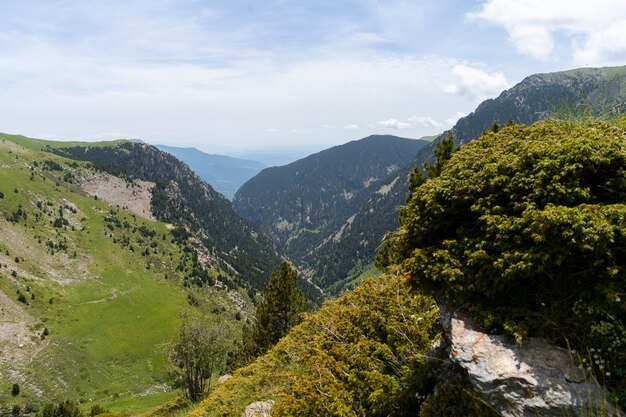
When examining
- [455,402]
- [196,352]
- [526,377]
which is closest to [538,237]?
[526,377]

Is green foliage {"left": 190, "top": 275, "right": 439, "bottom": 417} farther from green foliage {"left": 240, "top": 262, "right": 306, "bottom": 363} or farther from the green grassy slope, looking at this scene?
the green grassy slope

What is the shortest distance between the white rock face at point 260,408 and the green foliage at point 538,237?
878cm

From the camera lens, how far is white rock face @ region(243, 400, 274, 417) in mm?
13865

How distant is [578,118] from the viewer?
34.2ft

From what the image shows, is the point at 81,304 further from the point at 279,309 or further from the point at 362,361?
the point at 362,361

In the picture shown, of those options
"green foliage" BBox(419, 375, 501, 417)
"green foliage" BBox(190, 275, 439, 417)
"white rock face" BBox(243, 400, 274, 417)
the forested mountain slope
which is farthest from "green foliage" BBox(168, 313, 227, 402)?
"green foliage" BBox(419, 375, 501, 417)

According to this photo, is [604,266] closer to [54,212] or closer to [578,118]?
[578,118]

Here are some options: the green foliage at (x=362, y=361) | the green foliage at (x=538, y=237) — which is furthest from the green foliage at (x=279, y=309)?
the green foliage at (x=538, y=237)

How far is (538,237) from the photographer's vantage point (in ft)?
23.1

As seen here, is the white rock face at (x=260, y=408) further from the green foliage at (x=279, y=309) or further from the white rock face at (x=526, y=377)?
the green foliage at (x=279, y=309)

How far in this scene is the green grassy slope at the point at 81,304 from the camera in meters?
106

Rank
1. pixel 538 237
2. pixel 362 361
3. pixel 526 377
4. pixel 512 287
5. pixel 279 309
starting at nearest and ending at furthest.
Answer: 1. pixel 526 377
2. pixel 538 237
3. pixel 512 287
4. pixel 362 361
5. pixel 279 309

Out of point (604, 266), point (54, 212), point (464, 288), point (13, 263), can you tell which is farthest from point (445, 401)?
point (54, 212)

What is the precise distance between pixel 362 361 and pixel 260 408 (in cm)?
576
